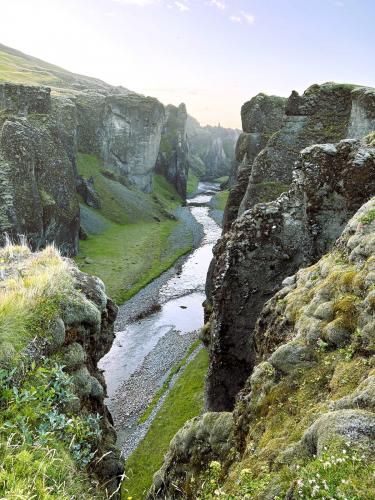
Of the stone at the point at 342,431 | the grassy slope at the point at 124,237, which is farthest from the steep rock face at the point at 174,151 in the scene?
the stone at the point at 342,431

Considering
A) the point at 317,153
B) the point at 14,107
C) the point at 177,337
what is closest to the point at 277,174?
the point at 317,153

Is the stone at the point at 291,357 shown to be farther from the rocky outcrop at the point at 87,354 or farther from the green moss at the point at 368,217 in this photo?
the rocky outcrop at the point at 87,354

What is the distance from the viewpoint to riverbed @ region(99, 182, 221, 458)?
36.7 m

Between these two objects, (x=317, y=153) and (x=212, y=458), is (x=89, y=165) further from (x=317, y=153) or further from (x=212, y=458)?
(x=212, y=458)

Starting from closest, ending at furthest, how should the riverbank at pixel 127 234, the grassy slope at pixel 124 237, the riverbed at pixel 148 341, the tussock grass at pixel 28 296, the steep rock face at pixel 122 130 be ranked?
the tussock grass at pixel 28 296 < the riverbed at pixel 148 341 < the grassy slope at pixel 124 237 < the riverbank at pixel 127 234 < the steep rock face at pixel 122 130

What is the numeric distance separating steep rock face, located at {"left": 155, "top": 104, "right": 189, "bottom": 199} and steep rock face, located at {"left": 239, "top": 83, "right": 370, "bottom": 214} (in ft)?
419

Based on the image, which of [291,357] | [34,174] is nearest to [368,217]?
[291,357]

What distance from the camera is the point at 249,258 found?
25312 mm

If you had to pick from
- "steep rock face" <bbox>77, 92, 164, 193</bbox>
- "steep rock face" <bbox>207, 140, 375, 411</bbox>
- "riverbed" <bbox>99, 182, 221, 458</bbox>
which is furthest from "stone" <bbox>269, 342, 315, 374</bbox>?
"steep rock face" <bbox>77, 92, 164, 193</bbox>

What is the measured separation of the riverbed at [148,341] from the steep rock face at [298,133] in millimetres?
19730

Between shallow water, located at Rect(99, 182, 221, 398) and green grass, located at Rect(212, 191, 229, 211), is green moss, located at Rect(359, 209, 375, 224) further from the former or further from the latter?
green grass, located at Rect(212, 191, 229, 211)

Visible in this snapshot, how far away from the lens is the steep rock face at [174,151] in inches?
6727

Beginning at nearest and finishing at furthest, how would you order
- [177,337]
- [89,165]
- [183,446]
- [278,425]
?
[278,425]
[183,446]
[177,337]
[89,165]

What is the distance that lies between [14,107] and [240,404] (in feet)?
252
